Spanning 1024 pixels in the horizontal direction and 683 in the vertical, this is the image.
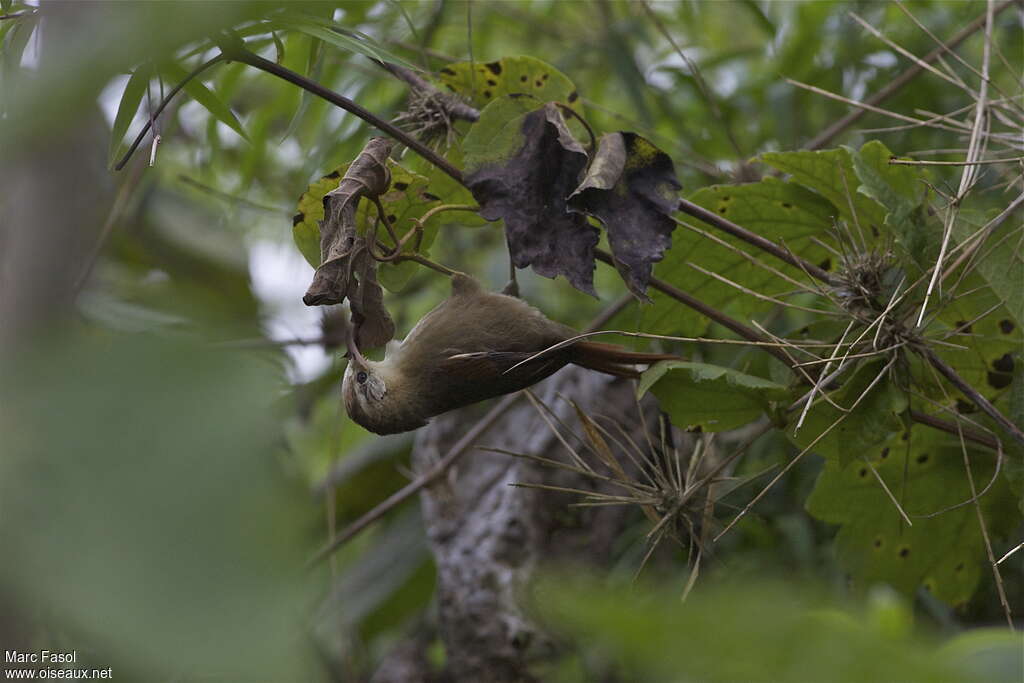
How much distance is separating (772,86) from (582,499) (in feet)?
3.61

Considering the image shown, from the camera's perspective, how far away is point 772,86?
2.19 meters

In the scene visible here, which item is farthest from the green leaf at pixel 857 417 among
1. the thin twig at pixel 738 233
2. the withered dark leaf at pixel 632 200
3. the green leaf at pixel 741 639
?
the green leaf at pixel 741 639

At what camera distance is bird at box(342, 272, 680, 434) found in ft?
Answer: 3.55

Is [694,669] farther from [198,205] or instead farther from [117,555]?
[198,205]

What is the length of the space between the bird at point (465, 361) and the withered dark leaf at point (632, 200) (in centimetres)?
12

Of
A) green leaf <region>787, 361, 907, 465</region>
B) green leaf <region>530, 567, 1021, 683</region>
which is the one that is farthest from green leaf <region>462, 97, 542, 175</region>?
green leaf <region>530, 567, 1021, 683</region>

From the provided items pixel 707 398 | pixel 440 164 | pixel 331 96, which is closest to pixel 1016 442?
pixel 707 398

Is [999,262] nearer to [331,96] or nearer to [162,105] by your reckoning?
[331,96]

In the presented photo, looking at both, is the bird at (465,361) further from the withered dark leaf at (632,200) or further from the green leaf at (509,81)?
the green leaf at (509,81)

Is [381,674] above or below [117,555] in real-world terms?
above

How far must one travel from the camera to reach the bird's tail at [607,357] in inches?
43.6

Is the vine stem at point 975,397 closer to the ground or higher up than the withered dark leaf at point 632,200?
closer to the ground

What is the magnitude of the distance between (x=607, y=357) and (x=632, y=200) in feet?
0.60

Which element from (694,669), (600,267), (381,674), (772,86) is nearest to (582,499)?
(381,674)
